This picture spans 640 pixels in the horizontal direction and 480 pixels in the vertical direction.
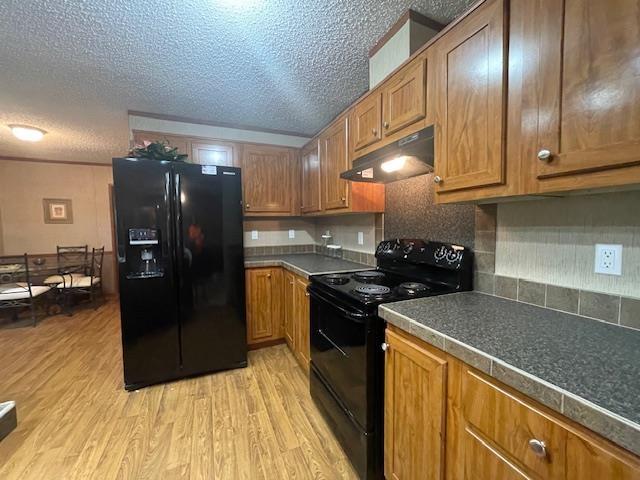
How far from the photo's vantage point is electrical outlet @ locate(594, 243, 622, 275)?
0.97 metres

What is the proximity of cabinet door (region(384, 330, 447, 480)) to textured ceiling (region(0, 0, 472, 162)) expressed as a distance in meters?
1.71

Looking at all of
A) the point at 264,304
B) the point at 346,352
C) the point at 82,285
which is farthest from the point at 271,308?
the point at 82,285

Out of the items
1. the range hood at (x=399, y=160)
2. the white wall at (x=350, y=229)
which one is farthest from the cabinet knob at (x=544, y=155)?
the white wall at (x=350, y=229)

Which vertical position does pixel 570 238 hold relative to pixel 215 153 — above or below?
below

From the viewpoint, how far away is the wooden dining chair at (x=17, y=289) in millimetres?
3404

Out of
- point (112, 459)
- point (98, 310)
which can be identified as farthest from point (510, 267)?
point (98, 310)

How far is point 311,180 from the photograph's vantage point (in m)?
2.80

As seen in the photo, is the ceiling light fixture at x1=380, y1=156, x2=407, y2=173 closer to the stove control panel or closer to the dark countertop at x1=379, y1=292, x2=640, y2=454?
the stove control panel

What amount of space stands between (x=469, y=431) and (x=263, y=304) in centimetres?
215

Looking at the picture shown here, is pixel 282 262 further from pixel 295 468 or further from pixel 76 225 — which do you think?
pixel 76 225

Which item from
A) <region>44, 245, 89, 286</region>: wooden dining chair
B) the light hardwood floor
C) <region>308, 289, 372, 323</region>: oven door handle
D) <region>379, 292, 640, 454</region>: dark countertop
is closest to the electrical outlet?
<region>379, 292, 640, 454</region>: dark countertop

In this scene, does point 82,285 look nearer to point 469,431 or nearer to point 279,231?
point 279,231

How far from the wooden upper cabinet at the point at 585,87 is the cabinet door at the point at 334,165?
132cm

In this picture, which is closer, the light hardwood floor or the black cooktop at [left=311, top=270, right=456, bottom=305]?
the black cooktop at [left=311, top=270, right=456, bottom=305]
